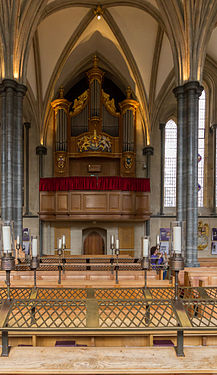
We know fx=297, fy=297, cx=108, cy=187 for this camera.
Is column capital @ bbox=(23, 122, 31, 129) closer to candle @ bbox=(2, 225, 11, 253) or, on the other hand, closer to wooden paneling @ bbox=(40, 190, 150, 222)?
wooden paneling @ bbox=(40, 190, 150, 222)

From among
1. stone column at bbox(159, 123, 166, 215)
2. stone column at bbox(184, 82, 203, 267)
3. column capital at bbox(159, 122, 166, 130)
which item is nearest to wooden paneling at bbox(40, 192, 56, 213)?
stone column at bbox(159, 123, 166, 215)

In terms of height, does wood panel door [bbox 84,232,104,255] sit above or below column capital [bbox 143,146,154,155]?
below

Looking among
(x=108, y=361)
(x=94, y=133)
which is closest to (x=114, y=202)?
(x=94, y=133)

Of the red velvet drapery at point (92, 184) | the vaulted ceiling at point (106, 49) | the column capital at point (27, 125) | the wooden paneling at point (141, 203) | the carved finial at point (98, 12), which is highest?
the carved finial at point (98, 12)

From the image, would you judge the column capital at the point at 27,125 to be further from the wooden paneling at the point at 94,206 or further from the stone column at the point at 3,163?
the stone column at the point at 3,163

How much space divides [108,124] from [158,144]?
11.4ft

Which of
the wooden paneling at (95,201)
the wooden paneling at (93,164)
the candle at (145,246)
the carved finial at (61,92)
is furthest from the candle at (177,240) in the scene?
the carved finial at (61,92)

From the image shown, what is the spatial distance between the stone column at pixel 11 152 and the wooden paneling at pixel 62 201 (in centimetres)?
510

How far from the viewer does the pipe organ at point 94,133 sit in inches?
653

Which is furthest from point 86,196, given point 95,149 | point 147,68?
point 147,68

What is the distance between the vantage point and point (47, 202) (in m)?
15.7

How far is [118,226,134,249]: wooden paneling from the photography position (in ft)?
54.9

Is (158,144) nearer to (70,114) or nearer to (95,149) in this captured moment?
(95,149)

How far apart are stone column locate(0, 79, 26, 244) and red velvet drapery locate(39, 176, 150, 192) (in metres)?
5.17
